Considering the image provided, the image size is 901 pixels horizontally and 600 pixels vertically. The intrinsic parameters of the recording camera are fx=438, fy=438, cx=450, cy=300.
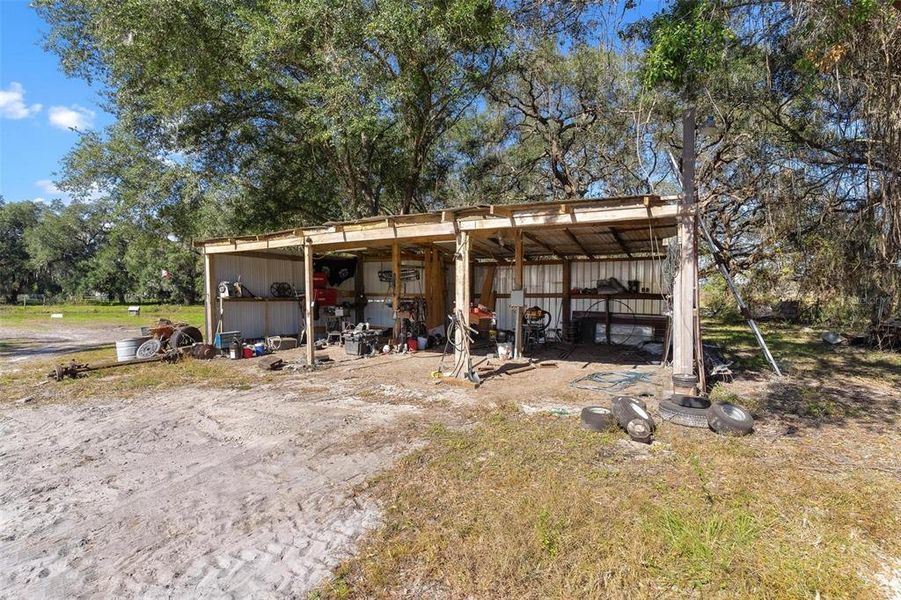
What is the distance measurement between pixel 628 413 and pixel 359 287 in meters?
10.3

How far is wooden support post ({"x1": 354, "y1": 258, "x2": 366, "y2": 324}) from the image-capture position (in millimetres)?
13492

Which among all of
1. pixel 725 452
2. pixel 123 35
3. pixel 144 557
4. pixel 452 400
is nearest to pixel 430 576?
pixel 144 557

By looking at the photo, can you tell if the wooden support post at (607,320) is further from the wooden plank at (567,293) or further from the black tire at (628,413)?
the black tire at (628,413)

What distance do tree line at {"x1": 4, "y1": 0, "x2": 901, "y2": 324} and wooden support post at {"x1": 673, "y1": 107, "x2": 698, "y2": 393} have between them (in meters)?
1.07

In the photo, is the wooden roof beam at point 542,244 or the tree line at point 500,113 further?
the wooden roof beam at point 542,244

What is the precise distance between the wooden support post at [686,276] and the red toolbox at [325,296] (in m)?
9.18

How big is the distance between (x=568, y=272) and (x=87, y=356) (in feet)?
40.0

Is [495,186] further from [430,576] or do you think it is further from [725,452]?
[430,576]

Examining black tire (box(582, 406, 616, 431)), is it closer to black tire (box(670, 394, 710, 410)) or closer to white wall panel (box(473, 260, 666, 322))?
black tire (box(670, 394, 710, 410))

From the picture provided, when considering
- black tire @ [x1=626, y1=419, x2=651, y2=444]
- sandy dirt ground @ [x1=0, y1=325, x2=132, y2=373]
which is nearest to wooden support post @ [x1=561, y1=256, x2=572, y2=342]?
black tire @ [x1=626, y1=419, x2=651, y2=444]

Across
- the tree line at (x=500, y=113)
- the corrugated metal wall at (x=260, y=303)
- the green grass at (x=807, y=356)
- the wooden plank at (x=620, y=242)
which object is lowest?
the green grass at (x=807, y=356)

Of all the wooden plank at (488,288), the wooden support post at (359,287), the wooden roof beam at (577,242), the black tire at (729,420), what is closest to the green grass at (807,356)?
the wooden roof beam at (577,242)

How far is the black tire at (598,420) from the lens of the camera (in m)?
4.56

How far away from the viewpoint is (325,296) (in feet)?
40.9
